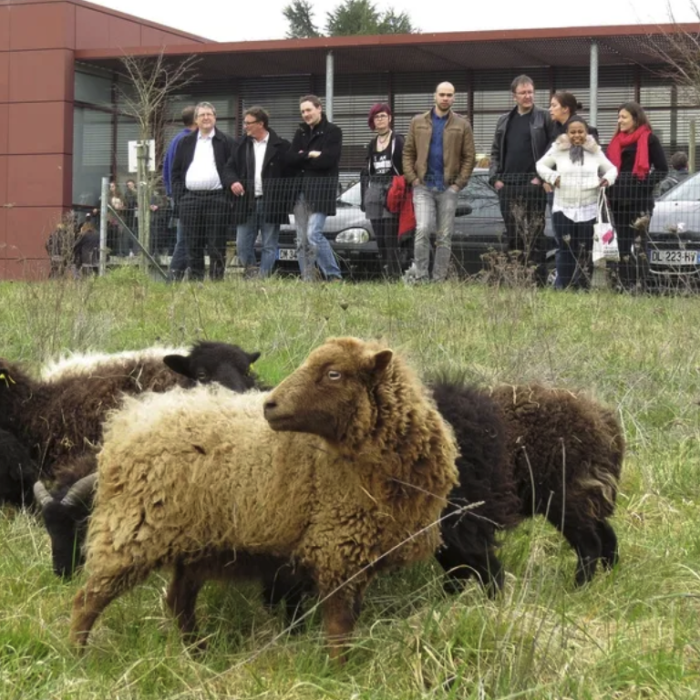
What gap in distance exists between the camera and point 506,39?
21.4m

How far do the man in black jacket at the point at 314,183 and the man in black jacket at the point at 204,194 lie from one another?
856mm

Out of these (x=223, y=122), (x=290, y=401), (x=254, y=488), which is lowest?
(x=254, y=488)

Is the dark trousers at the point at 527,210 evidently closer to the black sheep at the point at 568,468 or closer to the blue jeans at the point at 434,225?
the blue jeans at the point at 434,225

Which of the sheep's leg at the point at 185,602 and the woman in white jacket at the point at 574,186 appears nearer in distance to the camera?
the sheep's leg at the point at 185,602

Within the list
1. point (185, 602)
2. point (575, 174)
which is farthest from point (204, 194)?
point (185, 602)

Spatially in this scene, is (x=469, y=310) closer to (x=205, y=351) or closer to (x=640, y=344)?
(x=640, y=344)

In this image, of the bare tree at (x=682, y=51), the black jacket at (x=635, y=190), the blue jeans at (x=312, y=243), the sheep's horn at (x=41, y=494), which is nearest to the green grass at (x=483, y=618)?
the sheep's horn at (x=41, y=494)

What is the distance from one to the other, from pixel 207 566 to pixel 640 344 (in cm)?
574

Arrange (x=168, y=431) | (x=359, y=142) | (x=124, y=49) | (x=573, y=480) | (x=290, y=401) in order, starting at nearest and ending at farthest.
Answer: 1. (x=290, y=401)
2. (x=168, y=431)
3. (x=573, y=480)
4. (x=124, y=49)
5. (x=359, y=142)

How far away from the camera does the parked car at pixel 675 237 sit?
12625 millimetres

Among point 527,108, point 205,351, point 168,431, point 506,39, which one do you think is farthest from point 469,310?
point 506,39

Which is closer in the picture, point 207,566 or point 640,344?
point 207,566

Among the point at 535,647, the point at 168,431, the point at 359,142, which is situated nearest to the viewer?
the point at 535,647

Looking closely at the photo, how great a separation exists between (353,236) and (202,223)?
2.14 metres
